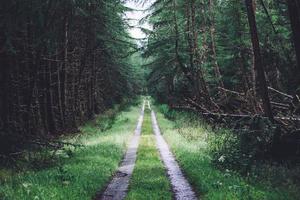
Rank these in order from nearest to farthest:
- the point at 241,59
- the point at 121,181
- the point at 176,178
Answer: the point at 121,181, the point at 176,178, the point at 241,59

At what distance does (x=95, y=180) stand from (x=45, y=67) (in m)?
15.3

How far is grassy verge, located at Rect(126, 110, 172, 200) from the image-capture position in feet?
39.8

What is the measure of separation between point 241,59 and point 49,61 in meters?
13.7

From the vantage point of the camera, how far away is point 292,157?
1500 centimetres

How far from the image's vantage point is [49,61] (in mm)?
27094

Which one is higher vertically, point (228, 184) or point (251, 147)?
point (251, 147)

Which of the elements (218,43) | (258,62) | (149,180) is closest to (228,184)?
(149,180)

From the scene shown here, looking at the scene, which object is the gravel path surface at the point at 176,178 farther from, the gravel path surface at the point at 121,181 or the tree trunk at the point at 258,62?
the tree trunk at the point at 258,62

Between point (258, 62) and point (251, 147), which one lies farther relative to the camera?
point (258, 62)

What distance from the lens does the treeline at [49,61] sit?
43.1 ft

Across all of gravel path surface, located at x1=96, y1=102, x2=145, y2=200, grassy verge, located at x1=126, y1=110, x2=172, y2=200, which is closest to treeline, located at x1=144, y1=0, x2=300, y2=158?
grassy verge, located at x1=126, y1=110, x2=172, y2=200

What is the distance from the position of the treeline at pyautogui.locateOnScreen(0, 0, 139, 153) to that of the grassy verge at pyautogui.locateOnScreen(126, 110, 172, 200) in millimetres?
3627

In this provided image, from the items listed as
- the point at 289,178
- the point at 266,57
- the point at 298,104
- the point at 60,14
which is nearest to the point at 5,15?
the point at 60,14

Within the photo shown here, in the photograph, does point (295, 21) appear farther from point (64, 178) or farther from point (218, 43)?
point (218, 43)
